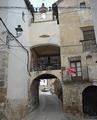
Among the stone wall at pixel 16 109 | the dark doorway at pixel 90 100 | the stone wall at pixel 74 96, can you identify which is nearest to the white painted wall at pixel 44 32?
the stone wall at pixel 74 96

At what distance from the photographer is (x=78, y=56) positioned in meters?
14.3

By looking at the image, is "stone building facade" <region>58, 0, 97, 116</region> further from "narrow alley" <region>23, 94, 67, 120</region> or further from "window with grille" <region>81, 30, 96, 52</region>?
"narrow alley" <region>23, 94, 67, 120</region>

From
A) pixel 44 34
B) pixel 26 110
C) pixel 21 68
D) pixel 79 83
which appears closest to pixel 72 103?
pixel 79 83

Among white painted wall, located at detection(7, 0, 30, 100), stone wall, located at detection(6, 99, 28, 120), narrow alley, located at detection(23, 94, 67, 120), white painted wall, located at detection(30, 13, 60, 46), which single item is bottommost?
narrow alley, located at detection(23, 94, 67, 120)

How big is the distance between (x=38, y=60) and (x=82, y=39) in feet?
19.8

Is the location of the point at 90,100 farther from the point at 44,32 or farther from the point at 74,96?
the point at 44,32

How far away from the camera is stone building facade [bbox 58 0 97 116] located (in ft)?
44.0

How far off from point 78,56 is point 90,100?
131 inches

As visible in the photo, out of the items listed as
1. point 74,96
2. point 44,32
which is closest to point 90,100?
point 74,96

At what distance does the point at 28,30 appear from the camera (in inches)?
631

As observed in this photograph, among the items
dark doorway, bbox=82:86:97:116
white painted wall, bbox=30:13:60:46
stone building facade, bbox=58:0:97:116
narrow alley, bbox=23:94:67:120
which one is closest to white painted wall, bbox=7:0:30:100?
narrow alley, bbox=23:94:67:120

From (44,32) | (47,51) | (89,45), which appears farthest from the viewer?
(47,51)

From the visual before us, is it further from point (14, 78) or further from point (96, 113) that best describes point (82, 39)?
point (14, 78)

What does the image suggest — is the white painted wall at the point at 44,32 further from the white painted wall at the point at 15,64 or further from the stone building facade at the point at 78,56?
the white painted wall at the point at 15,64
